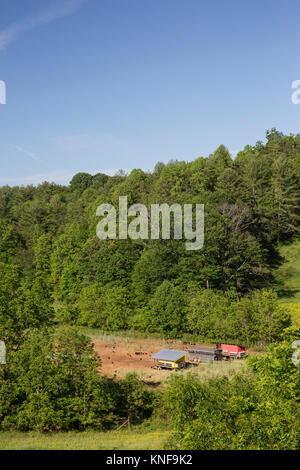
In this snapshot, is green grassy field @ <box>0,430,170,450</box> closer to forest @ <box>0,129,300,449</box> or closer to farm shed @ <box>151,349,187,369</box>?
forest @ <box>0,129,300,449</box>

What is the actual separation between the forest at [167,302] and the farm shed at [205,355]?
4.62 metres

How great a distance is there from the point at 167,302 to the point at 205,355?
10.9 meters

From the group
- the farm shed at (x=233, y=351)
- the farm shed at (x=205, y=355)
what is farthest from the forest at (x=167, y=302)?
the farm shed at (x=205, y=355)

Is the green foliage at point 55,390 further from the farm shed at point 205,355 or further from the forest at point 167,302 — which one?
the farm shed at point 205,355

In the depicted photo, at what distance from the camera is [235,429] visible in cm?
1563

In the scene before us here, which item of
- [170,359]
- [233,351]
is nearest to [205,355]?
[233,351]

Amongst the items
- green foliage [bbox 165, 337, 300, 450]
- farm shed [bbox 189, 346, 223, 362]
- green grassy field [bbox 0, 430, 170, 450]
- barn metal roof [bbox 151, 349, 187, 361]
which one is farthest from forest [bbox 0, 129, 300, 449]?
barn metal roof [bbox 151, 349, 187, 361]

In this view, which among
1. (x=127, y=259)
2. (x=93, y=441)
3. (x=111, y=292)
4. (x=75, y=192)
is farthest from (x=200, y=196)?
(x=75, y=192)

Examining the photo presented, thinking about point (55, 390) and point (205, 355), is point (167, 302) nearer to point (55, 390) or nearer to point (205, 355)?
point (205, 355)

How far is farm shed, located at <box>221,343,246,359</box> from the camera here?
38700 millimetres

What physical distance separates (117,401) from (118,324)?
2322 centimetres

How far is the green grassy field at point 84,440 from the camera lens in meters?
18.6

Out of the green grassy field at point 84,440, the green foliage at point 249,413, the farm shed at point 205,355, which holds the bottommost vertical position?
the farm shed at point 205,355

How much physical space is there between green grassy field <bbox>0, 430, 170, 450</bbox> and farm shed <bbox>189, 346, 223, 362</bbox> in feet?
53.4
